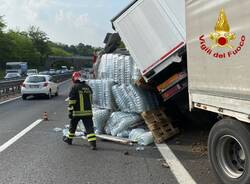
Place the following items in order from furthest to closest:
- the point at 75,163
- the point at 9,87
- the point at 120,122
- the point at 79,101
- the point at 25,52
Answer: the point at 25,52 → the point at 9,87 → the point at 120,122 → the point at 79,101 → the point at 75,163

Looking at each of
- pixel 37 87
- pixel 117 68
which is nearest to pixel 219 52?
pixel 117 68

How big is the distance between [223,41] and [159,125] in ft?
17.1

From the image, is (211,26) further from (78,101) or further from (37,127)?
(37,127)

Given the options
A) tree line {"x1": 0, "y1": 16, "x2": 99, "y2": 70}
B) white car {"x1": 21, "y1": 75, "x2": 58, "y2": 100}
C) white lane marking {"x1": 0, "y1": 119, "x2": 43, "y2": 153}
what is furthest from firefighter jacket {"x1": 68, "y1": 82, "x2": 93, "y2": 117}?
tree line {"x1": 0, "y1": 16, "x2": 99, "y2": 70}

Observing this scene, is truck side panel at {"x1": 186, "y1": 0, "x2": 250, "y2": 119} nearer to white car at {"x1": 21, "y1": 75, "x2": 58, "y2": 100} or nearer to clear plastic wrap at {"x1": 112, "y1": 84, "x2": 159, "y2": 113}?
clear plastic wrap at {"x1": 112, "y1": 84, "x2": 159, "y2": 113}

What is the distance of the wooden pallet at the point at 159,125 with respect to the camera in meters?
11.3

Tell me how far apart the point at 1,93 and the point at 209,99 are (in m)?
25.5

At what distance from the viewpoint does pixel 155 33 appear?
441 inches

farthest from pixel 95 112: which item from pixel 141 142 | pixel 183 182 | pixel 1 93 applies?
pixel 1 93

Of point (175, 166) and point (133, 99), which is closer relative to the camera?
point (175, 166)

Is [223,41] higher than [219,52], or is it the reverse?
[223,41]

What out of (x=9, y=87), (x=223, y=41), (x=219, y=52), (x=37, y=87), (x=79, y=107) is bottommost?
(x=9, y=87)

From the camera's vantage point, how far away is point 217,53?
22.0ft

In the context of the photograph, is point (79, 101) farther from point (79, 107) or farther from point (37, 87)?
point (37, 87)
